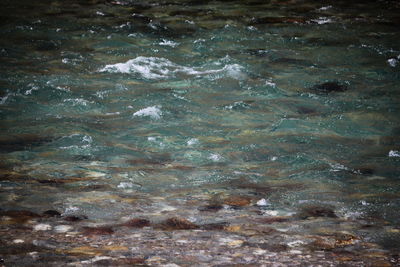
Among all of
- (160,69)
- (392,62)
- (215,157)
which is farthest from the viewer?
(392,62)

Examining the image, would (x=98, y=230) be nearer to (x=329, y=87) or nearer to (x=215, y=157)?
(x=215, y=157)

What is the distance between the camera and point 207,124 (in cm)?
713

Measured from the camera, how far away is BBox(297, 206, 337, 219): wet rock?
4645 mm

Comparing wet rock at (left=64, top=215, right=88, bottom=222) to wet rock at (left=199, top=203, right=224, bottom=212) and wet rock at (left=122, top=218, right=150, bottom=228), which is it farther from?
wet rock at (left=199, top=203, right=224, bottom=212)

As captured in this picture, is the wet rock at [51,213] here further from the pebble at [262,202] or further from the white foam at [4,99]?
the white foam at [4,99]

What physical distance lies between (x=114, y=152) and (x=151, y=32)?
19.3 ft

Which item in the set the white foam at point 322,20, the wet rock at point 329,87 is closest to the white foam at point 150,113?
the wet rock at point 329,87

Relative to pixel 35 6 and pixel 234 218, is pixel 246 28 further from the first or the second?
pixel 234 218

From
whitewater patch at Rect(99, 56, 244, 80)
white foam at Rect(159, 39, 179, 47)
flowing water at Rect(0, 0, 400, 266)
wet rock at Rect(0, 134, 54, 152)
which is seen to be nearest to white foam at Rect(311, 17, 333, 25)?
flowing water at Rect(0, 0, 400, 266)

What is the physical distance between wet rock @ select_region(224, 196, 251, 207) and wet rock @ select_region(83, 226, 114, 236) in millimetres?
1219

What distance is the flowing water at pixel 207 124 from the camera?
4.64m

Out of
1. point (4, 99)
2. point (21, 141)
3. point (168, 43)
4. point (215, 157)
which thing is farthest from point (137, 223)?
point (168, 43)

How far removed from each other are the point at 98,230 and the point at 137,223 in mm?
352

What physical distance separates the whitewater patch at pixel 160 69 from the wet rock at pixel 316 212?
4.38 m
